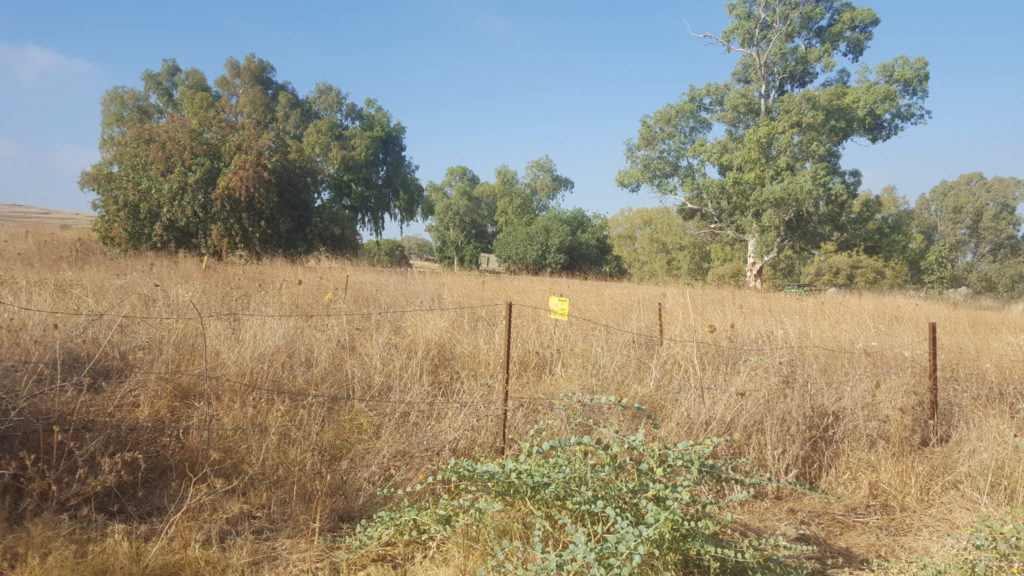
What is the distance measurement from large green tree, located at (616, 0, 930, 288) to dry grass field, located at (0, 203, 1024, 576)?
1317cm

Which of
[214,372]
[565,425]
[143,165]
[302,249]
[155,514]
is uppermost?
[143,165]

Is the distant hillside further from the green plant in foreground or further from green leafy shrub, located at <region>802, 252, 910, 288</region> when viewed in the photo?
green leafy shrub, located at <region>802, 252, 910, 288</region>

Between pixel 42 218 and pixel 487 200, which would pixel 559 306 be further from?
pixel 487 200

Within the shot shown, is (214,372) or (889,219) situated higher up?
(889,219)

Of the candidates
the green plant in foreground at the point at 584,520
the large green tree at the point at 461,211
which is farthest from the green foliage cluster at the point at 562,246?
the green plant in foreground at the point at 584,520

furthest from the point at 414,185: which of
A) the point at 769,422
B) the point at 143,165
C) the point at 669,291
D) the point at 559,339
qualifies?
the point at 769,422

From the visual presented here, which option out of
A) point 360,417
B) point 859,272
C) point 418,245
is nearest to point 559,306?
point 360,417

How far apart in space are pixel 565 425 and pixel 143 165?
47.3 ft

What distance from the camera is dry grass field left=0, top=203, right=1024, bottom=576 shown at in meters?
3.18

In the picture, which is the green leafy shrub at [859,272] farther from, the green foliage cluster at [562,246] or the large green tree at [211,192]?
the large green tree at [211,192]

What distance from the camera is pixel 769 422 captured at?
15.1ft

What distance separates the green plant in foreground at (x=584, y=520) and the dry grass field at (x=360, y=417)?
210 millimetres

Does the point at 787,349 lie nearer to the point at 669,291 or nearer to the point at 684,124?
the point at 669,291

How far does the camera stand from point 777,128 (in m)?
19.6
